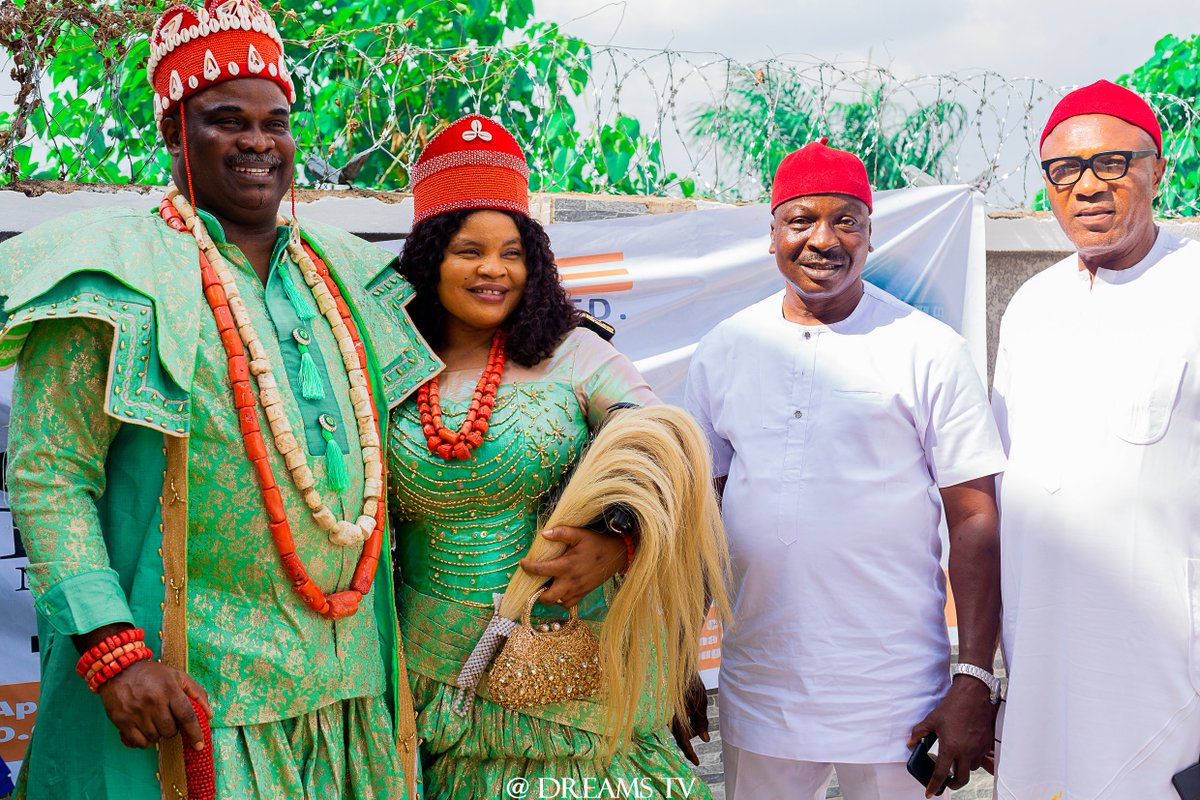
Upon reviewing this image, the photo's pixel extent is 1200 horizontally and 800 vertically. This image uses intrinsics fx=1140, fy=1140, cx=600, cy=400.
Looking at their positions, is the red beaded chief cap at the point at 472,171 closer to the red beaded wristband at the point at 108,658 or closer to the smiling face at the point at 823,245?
the smiling face at the point at 823,245

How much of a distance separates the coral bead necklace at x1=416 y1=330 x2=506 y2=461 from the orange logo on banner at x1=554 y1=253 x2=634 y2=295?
59.9 inches

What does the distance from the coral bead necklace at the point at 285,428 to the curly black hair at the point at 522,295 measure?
1.08ft

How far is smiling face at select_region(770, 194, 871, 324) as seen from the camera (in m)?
3.06

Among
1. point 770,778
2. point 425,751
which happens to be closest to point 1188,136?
point 770,778

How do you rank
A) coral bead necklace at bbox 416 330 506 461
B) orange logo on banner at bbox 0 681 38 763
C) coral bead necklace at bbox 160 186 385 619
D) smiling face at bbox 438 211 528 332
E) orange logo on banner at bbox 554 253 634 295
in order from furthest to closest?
orange logo on banner at bbox 554 253 634 295
orange logo on banner at bbox 0 681 38 763
smiling face at bbox 438 211 528 332
coral bead necklace at bbox 416 330 506 461
coral bead necklace at bbox 160 186 385 619

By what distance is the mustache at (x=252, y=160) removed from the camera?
2.46 metres

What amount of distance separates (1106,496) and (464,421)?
1552 millimetres

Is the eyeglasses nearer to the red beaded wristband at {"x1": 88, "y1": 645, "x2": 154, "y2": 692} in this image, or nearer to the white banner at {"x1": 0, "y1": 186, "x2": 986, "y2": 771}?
the white banner at {"x1": 0, "y1": 186, "x2": 986, "y2": 771}

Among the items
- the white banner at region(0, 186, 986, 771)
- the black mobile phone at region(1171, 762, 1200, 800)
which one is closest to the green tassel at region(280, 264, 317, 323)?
the white banner at region(0, 186, 986, 771)

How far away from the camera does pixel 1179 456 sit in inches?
106

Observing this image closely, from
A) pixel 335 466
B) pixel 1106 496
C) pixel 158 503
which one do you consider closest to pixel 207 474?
pixel 158 503

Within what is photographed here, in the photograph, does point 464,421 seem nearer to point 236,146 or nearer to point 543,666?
point 543,666

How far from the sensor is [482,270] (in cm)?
280

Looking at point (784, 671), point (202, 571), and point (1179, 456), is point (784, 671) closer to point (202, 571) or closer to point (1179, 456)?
point (1179, 456)
